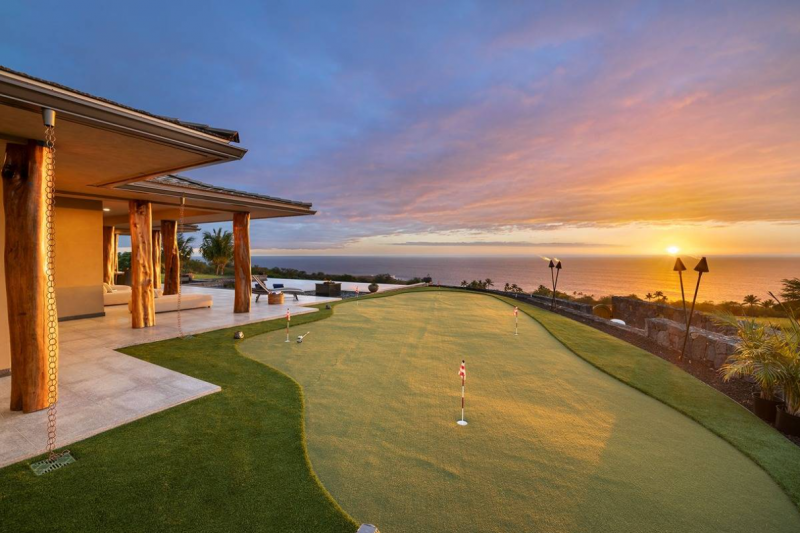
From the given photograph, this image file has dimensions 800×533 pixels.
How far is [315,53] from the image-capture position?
1194 centimetres

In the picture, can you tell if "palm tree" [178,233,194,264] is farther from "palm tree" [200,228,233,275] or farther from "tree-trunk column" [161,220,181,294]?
"tree-trunk column" [161,220,181,294]

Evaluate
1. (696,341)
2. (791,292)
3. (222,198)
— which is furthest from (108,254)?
(791,292)

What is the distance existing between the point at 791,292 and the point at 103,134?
17.1 m

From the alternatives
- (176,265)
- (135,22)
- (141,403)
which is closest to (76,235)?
(176,265)

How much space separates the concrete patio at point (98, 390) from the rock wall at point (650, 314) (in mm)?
13585

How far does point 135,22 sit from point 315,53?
6282 mm

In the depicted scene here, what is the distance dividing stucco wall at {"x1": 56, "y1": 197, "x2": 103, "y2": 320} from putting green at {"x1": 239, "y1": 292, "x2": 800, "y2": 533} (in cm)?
799

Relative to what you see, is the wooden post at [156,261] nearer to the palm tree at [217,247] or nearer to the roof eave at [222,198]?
the palm tree at [217,247]

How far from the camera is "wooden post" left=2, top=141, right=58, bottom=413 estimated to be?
4.27m

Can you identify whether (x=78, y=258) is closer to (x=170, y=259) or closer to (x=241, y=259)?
(x=170, y=259)

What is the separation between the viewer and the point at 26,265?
4285 millimetres

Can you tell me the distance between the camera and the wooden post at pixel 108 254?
1722 centimetres

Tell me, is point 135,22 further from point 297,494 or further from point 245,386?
point 297,494

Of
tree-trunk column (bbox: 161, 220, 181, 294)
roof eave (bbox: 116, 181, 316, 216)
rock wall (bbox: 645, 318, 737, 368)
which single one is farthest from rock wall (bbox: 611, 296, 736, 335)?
tree-trunk column (bbox: 161, 220, 181, 294)
